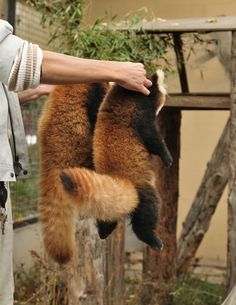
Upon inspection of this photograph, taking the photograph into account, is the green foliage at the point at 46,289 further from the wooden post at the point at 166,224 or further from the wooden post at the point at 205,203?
the wooden post at the point at 205,203

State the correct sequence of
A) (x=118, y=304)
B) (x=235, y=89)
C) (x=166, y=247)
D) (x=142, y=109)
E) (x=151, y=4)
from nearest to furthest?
(x=142, y=109)
(x=235, y=89)
(x=118, y=304)
(x=166, y=247)
(x=151, y=4)

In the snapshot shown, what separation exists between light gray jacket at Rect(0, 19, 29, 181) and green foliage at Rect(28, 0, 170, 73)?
0.74 meters

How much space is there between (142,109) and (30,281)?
12.6 feet

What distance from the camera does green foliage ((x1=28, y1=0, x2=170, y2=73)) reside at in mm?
2934

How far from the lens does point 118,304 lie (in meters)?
4.23

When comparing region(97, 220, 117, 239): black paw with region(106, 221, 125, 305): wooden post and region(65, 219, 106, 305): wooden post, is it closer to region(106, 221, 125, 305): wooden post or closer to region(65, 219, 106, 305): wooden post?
region(65, 219, 106, 305): wooden post

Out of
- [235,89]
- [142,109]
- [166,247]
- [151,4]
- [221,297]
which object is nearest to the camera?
[142,109]

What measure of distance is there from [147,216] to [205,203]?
11.8 feet

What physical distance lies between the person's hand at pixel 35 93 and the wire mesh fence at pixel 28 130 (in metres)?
3.06

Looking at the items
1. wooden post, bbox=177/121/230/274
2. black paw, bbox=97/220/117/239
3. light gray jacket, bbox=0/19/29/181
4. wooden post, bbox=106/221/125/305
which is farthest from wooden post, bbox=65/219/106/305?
wooden post, bbox=177/121/230/274

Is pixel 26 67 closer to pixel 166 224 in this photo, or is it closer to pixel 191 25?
pixel 191 25

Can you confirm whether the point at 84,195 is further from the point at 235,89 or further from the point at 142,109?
the point at 235,89

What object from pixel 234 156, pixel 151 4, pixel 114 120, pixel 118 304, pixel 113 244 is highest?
pixel 151 4

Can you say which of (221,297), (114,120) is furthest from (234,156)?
(114,120)
